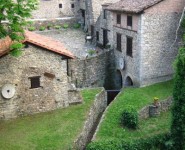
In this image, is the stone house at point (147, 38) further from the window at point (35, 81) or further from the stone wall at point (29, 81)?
the window at point (35, 81)

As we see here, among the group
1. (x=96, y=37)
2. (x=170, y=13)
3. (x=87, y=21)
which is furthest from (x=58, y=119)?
(x=87, y=21)

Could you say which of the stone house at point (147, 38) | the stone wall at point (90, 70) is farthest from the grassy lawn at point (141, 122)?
the stone wall at point (90, 70)

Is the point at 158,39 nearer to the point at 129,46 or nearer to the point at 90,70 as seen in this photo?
the point at 129,46

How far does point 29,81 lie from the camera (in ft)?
67.4

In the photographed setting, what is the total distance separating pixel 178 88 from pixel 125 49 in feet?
33.5

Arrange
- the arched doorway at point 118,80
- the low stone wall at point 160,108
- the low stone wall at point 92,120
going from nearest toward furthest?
the low stone wall at point 92,120
the low stone wall at point 160,108
the arched doorway at point 118,80

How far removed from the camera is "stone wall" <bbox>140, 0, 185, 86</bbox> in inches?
1007

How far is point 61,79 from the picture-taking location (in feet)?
70.6

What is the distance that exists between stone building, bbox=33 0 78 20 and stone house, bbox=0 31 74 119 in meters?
24.6

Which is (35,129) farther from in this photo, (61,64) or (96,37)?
(96,37)

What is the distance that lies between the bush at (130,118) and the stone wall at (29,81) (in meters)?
4.00

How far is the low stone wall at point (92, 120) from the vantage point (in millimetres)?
18859

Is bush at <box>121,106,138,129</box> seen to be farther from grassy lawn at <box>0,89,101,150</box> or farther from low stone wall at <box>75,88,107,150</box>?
grassy lawn at <box>0,89,101,150</box>

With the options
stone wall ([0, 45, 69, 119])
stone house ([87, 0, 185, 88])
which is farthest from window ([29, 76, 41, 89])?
stone house ([87, 0, 185, 88])
